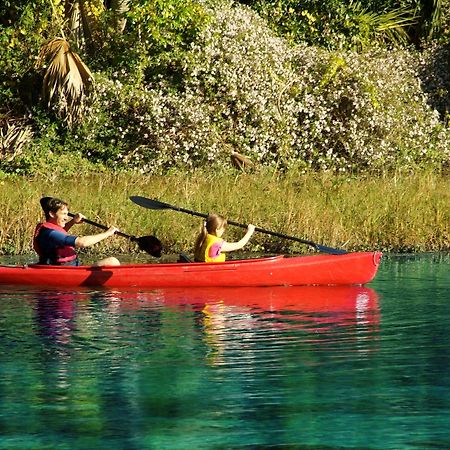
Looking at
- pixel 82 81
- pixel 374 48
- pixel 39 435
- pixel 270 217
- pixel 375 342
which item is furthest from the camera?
pixel 374 48

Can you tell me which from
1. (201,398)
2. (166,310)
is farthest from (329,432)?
(166,310)

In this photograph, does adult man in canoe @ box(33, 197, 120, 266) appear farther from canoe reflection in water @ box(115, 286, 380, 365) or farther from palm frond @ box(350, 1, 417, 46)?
palm frond @ box(350, 1, 417, 46)

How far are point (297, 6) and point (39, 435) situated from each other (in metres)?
20.4

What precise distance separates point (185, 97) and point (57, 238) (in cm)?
969

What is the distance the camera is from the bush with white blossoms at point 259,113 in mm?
24391

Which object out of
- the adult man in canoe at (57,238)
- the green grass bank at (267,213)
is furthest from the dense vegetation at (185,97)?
the adult man in canoe at (57,238)

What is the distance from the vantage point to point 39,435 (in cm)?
822

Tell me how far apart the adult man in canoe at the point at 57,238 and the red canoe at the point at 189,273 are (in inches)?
10.9

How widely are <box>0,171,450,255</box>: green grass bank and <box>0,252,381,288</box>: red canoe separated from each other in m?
3.30

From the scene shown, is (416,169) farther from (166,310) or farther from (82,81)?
(166,310)

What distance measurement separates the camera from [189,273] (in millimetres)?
15297

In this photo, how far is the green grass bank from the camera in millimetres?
18969

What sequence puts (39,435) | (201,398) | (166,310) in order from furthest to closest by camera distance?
(166,310) → (201,398) → (39,435)

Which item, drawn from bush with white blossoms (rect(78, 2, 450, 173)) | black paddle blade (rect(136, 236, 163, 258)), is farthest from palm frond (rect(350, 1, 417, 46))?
black paddle blade (rect(136, 236, 163, 258))
